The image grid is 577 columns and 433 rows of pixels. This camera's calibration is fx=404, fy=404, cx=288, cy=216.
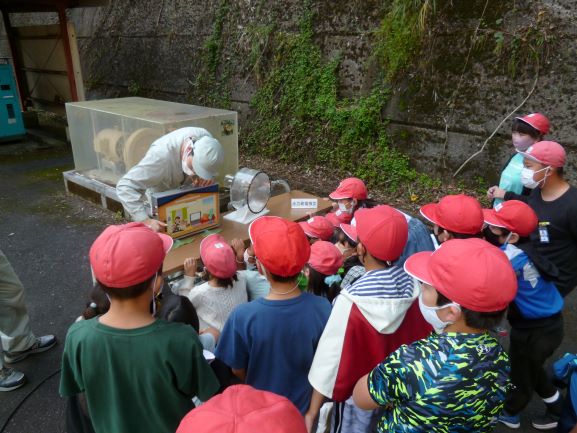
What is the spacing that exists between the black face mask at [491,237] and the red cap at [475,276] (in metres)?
1.19

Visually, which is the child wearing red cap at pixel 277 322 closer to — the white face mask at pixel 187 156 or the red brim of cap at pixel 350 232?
the red brim of cap at pixel 350 232

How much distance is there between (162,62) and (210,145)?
291 inches

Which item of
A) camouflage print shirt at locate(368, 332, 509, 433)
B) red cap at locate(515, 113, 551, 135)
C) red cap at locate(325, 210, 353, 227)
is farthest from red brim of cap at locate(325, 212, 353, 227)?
camouflage print shirt at locate(368, 332, 509, 433)

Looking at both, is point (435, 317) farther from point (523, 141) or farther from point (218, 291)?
point (523, 141)

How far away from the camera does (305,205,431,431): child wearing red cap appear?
1.64 m

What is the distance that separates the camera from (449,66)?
17.9 feet

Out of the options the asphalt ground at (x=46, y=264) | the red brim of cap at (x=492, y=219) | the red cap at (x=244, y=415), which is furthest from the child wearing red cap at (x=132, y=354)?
the red brim of cap at (x=492, y=219)

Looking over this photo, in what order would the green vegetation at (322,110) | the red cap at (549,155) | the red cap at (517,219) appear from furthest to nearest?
the green vegetation at (322,110) → the red cap at (549,155) → the red cap at (517,219)

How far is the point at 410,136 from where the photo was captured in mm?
5988

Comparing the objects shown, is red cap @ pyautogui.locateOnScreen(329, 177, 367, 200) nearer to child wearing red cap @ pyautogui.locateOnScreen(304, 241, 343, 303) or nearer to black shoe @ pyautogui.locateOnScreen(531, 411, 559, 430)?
child wearing red cap @ pyautogui.locateOnScreen(304, 241, 343, 303)

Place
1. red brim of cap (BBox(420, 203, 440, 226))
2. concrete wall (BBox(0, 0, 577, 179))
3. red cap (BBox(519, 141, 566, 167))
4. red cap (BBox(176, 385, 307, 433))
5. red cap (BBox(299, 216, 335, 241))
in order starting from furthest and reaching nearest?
concrete wall (BBox(0, 0, 577, 179)) < red cap (BBox(299, 216, 335, 241)) < red cap (BBox(519, 141, 566, 167)) < red brim of cap (BBox(420, 203, 440, 226)) < red cap (BBox(176, 385, 307, 433))

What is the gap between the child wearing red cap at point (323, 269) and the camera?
2.42m

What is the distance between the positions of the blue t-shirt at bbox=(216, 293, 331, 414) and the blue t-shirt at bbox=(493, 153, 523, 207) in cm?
217

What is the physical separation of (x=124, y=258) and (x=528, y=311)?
2.11m
